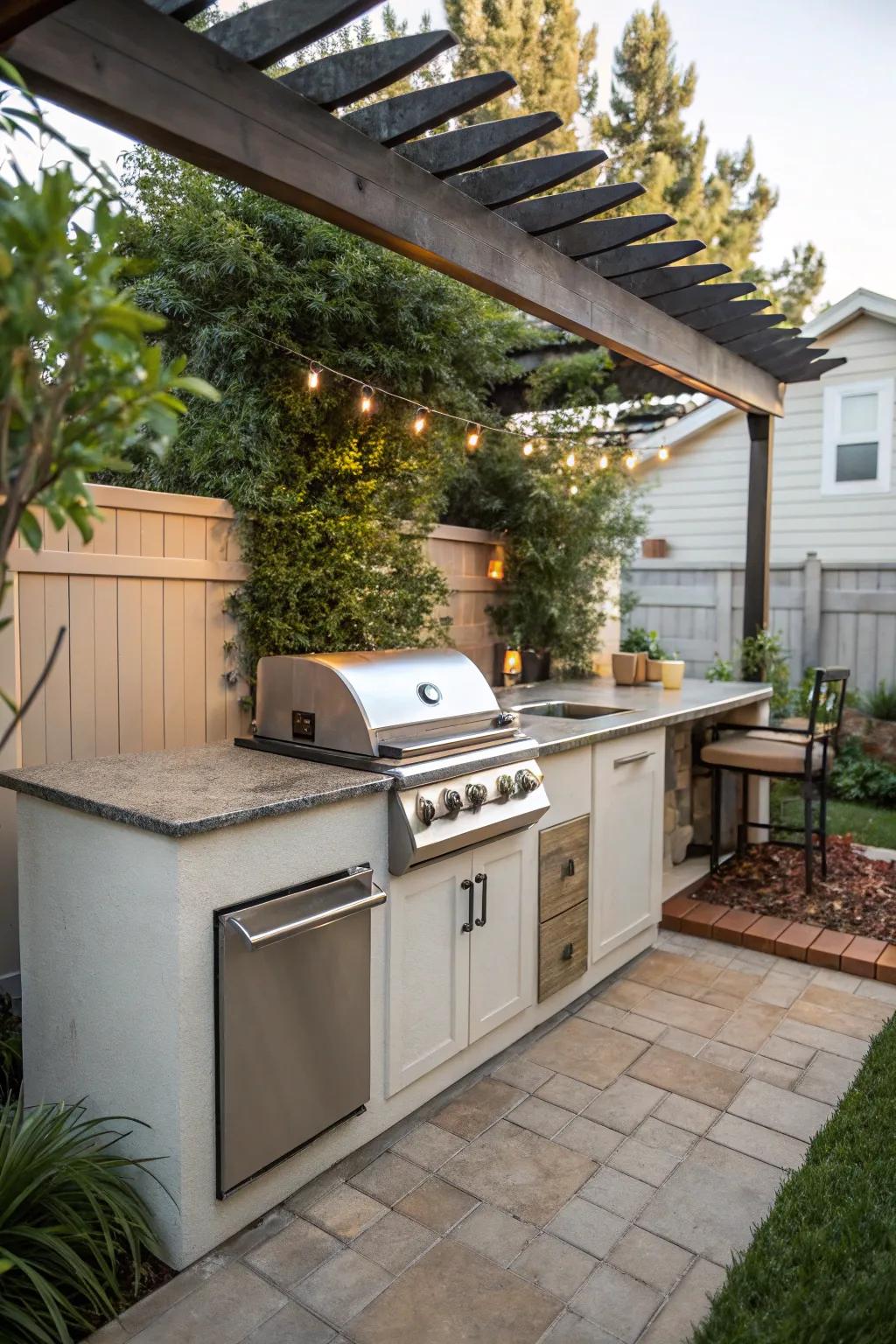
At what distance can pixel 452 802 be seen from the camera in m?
2.44

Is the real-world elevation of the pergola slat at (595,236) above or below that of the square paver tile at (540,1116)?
above

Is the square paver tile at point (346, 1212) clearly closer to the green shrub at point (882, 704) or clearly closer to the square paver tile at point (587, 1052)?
the square paver tile at point (587, 1052)

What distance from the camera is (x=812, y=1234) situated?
6.49 ft

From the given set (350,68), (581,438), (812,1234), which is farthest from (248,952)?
(581,438)

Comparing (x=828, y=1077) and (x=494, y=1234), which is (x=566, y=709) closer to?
(x=828, y=1077)

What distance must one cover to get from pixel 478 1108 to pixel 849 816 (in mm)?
4009

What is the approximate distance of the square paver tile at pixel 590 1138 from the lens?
240 cm

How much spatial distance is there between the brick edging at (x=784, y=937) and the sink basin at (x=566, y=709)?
3.09 ft

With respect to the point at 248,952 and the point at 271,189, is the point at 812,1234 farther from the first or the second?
the point at 271,189

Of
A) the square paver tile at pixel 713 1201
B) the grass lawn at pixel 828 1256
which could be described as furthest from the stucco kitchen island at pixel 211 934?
the grass lawn at pixel 828 1256

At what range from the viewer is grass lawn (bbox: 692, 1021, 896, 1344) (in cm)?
169

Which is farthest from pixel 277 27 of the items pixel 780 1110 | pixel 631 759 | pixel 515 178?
pixel 780 1110

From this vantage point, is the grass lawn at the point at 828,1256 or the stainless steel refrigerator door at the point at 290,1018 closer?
the grass lawn at the point at 828,1256

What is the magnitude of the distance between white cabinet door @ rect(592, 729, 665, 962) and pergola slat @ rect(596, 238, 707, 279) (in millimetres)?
1693
